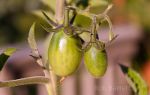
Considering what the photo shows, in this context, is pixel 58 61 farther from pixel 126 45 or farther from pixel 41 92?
pixel 126 45

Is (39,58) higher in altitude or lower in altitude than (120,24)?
lower

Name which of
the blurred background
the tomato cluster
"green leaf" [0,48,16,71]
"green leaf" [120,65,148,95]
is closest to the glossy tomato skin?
the tomato cluster

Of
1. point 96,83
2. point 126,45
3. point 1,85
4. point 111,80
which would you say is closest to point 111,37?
point 1,85

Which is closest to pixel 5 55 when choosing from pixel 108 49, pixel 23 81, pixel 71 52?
pixel 23 81

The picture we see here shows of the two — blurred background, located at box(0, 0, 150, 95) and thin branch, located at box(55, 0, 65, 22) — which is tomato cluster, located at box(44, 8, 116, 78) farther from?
blurred background, located at box(0, 0, 150, 95)

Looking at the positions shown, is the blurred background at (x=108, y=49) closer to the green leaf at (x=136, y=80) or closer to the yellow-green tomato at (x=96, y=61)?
the green leaf at (x=136, y=80)

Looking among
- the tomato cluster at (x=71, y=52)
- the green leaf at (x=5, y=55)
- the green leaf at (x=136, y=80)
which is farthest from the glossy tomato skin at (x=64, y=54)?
the green leaf at (x=136, y=80)
